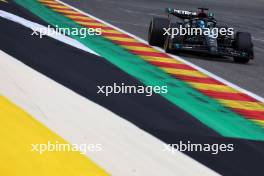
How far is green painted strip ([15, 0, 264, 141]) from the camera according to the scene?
7.29m

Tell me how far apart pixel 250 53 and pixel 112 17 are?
668cm

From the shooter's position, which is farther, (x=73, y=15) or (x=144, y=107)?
(x=73, y=15)

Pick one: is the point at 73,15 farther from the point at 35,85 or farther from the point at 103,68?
the point at 35,85

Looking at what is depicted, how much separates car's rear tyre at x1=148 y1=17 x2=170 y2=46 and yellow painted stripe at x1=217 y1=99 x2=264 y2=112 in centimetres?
415

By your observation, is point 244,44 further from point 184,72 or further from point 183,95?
point 183,95

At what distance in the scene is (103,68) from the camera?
31.6 feet

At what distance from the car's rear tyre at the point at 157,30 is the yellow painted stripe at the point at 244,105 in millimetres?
4146

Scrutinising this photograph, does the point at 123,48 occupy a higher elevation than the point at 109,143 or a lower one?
lower

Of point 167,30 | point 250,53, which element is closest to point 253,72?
point 250,53
